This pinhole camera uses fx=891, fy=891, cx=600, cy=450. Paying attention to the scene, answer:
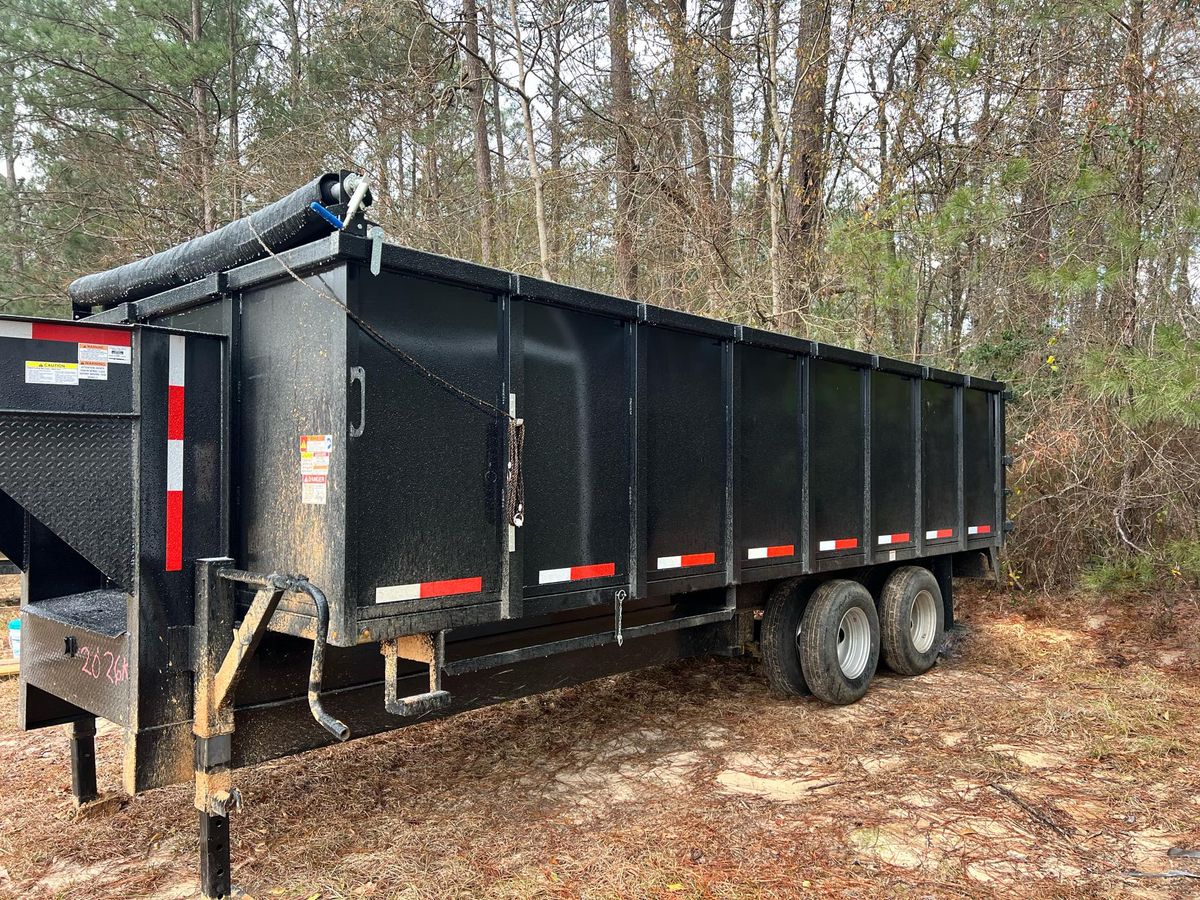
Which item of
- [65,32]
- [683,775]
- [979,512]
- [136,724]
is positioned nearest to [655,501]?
[683,775]

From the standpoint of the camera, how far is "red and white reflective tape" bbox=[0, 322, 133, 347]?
3.10m

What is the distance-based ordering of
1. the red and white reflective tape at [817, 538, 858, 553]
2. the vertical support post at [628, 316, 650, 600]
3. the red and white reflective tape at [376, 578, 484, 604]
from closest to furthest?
the red and white reflective tape at [376, 578, 484, 604], the vertical support post at [628, 316, 650, 600], the red and white reflective tape at [817, 538, 858, 553]

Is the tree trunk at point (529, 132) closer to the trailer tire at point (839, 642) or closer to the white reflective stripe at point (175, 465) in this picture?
the trailer tire at point (839, 642)

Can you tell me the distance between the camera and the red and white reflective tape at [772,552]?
5.25 metres

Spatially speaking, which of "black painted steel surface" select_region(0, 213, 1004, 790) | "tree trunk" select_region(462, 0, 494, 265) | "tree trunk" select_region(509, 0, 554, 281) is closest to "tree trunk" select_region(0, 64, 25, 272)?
"tree trunk" select_region(462, 0, 494, 265)

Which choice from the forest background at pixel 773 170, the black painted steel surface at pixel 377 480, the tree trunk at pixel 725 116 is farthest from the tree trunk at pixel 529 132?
the black painted steel surface at pixel 377 480

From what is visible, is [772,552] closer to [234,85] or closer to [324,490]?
[324,490]

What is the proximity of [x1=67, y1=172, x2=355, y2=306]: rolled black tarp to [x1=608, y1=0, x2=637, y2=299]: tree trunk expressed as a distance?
860cm

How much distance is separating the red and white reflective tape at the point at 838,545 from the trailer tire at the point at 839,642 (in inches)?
10.6

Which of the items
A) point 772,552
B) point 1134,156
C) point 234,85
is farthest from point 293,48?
point 772,552

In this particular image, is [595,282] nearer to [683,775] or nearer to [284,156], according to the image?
[284,156]

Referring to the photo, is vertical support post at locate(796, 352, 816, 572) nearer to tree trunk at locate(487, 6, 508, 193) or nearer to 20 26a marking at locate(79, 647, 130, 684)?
20 26a marking at locate(79, 647, 130, 684)

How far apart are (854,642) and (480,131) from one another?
10796 mm

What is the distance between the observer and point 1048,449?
27.8 feet
